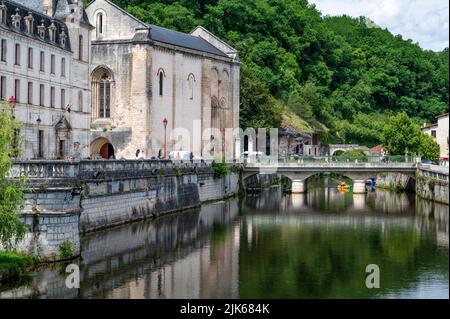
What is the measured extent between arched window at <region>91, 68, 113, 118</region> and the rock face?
10.0 metres

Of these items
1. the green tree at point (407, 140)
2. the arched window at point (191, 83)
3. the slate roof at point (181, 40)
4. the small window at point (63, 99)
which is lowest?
the green tree at point (407, 140)

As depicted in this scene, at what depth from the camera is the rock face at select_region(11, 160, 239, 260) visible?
3572 cm

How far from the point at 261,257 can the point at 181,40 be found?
42157 mm

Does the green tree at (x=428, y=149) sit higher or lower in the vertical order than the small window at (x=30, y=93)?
lower

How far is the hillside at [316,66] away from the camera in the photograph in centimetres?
10344

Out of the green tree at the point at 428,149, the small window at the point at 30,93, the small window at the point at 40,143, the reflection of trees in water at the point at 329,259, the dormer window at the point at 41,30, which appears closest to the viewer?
the reflection of trees in water at the point at 329,259

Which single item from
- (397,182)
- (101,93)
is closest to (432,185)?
(397,182)

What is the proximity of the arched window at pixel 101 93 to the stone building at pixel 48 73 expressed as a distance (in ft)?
33.7

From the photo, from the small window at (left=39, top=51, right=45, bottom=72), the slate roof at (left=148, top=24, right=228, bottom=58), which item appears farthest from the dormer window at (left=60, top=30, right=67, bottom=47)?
the slate roof at (left=148, top=24, right=228, bottom=58)

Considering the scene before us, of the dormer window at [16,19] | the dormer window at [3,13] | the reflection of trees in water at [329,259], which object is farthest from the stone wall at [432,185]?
the dormer window at [3,13]

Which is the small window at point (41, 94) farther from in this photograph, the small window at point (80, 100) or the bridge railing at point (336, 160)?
the bridge railing at point (336, 160)

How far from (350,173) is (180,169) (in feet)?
75.0
